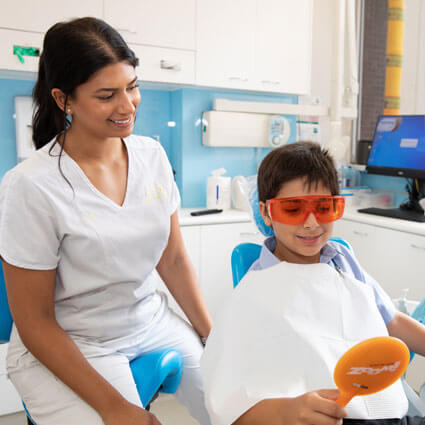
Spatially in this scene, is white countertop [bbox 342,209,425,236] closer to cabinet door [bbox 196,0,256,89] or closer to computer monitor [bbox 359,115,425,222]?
computer monitor [bbox 359,115,425,222]

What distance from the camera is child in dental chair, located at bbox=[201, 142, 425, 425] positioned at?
3.00 feet

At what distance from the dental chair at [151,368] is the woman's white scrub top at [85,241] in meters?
0.05

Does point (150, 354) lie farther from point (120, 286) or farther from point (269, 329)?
point (269, 329)

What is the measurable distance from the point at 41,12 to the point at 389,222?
2.07 m

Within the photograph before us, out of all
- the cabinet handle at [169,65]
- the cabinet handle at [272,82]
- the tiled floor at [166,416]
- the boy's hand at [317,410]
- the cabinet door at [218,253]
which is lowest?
the tiled floor at [166,416]

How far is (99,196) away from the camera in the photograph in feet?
4.11

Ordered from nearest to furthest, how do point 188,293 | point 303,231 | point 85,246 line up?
point 303,231 → point 85,246 → point 188,293

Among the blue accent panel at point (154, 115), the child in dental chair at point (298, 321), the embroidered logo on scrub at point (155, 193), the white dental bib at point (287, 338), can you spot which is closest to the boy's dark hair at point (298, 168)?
the child in dental chair at point (298, 321)

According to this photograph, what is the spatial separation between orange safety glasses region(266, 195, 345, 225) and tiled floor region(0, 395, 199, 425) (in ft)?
4.85

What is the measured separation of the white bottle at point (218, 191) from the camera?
9.61 ft

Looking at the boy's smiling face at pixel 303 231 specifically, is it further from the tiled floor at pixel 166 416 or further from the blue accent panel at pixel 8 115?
the blue accent panel at pixel 8 115

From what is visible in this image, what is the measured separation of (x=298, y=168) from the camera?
1.14m

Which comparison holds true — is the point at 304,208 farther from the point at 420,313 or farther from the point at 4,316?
the point at 4,316

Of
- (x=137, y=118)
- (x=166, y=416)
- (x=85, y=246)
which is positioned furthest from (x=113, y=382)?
(x=137, y=118)
